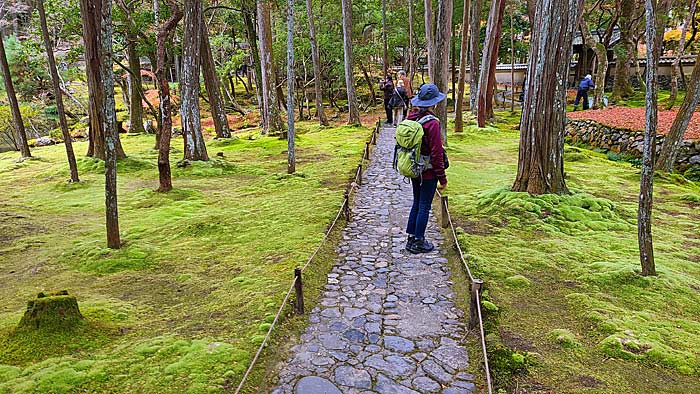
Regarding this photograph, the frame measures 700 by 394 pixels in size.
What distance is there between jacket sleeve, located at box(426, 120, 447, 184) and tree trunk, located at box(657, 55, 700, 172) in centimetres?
793

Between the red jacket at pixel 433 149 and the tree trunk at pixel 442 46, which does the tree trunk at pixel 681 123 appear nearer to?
the tree trunk at pixel 442 46

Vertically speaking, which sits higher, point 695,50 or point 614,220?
point 695,50

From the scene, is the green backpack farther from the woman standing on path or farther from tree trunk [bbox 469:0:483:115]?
tree trunk [bbox 469:0:483:115]

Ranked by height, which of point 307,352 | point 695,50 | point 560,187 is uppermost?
point 695,50

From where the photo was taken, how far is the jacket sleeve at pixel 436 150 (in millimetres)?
5844

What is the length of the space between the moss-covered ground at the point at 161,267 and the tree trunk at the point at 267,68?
5732 mm

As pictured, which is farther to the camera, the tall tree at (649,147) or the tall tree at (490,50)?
the tall tree at (490,50)

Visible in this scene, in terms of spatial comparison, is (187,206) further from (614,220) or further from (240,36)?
(240,36)

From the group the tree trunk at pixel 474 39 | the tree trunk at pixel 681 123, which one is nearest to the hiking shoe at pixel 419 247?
the tree trunk at pixel 681 123

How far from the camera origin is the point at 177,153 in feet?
54.1

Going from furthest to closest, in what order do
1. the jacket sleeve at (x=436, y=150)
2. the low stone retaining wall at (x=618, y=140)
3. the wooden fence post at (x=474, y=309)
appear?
the low stone retaining wall at (x=618, y=140)
the jacket sleeve at (x=436, y=150)
the wooden fence post at (x=474, y=309)

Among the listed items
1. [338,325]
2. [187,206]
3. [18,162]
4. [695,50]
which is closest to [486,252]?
[338,325]

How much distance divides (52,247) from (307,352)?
200 inches

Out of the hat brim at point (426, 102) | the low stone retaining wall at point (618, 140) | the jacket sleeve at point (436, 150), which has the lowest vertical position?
the low stone retaining wall at point (618, 140)
